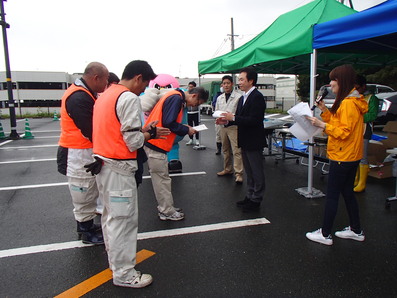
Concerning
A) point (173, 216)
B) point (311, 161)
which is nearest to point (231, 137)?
point (311, 161)

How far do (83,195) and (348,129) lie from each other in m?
2.81

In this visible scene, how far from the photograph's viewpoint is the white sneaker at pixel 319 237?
3.10m

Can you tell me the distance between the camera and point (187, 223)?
3713mm

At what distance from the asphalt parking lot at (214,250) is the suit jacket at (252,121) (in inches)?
39.8

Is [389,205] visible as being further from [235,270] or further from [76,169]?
[76,169]

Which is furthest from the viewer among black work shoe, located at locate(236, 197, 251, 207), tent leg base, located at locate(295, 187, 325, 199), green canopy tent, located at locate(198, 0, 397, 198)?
tent leg base, located at locate(295, 187, 325, 199)

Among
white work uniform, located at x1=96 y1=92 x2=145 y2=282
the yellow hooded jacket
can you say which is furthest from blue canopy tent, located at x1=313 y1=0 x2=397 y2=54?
white work uniform, located at x1=96 y1=92 x2=145 y2=282

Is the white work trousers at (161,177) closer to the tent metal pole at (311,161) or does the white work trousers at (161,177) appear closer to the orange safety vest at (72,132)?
the orange safety vest at (72,132)

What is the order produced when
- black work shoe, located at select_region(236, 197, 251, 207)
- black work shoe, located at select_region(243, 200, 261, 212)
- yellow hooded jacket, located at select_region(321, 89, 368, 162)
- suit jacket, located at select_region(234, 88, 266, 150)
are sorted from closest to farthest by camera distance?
yellow hooded jacket, located at select_region(321, 89, 368, 162) → suit jacket, located at select_region(234, 88, 266, 150) → black work shoe, located at select_region(243, 200, 261, 212) → black work shoe, located at select_region(236, 197, 251, 207)

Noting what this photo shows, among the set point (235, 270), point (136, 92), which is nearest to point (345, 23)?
point (136, 92)

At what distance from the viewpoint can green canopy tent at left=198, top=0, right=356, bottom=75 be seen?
4.43m

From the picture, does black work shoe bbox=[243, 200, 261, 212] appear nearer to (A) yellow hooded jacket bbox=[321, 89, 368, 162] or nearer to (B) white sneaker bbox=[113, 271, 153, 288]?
(A) yellow hooded jacket bbox=[321, 89, 368, 162]

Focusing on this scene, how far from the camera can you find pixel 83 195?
9.97ft

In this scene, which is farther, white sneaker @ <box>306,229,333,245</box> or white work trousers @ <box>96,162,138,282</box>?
white sneaker @ <box>306,229,333,245</box>
